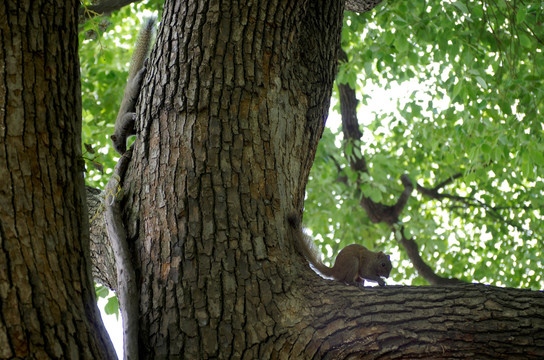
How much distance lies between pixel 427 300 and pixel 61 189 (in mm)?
1204

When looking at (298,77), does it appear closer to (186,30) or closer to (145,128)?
(186,30)

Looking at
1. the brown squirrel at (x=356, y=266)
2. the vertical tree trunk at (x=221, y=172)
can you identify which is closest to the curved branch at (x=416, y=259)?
the brown squirrel at (x=356, y=266)

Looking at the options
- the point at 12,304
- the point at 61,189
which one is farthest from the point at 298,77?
the point at 12,304

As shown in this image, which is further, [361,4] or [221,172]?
[361,4]

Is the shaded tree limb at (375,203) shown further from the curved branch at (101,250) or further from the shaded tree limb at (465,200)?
the curved branch at (101,250)

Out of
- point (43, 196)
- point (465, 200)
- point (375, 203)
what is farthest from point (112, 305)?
point (465, 200)

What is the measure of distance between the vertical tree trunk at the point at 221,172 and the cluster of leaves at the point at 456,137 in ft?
5.85

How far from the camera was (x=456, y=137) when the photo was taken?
4.72 meters

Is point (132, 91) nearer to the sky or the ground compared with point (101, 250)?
nearer to the sky

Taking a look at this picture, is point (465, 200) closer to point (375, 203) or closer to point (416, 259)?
point (416, 259)

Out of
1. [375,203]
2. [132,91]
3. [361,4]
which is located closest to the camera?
[132,91]

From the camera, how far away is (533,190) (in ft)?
18.7

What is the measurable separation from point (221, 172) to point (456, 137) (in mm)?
3289

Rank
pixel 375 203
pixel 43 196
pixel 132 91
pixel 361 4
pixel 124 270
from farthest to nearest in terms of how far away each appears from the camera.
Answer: pixel 375 203, pixel 361 4, pixel 132 91, pixel 124 270, pixel 43 196
